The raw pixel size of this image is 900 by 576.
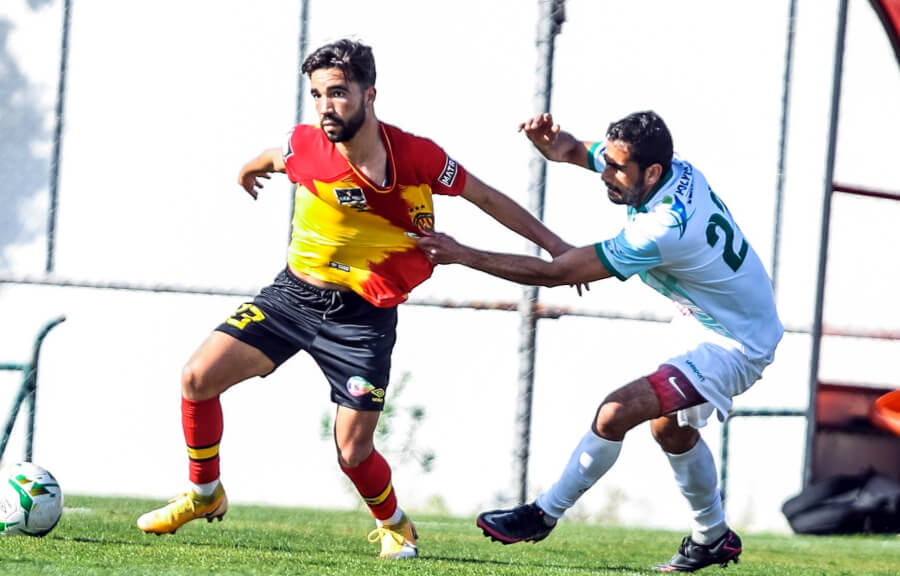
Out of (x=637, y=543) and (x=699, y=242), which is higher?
(x=699, y=242)

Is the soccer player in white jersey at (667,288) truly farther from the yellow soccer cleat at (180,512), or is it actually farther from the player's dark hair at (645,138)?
the yellow soccer cleat at (180,512)

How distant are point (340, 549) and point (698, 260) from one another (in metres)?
1.75

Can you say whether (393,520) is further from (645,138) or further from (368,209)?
(645,138)

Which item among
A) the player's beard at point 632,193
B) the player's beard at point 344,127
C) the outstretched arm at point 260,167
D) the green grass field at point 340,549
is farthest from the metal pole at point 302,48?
the player's beard at point 632,193

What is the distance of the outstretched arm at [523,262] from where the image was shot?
4727 millimetres

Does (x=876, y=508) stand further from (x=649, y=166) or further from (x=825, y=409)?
(x=649, y=166)

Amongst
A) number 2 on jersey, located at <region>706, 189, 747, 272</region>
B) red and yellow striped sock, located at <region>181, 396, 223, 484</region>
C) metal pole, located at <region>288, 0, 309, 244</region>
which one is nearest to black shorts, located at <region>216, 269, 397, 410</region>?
red and yellow striped sock, located at <region>181, 396, 223, 484</region>

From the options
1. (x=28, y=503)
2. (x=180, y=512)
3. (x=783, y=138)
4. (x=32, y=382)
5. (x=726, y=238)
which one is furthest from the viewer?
(x=783, y=138)

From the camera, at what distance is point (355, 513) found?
8062mm

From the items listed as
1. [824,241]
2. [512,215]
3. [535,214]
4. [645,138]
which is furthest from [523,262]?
[824,241]

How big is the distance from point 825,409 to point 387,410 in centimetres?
262

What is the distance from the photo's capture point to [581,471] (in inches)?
191

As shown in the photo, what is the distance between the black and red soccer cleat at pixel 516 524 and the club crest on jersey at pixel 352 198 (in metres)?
1.13

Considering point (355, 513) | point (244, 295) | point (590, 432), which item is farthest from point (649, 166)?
point (355, 513)
